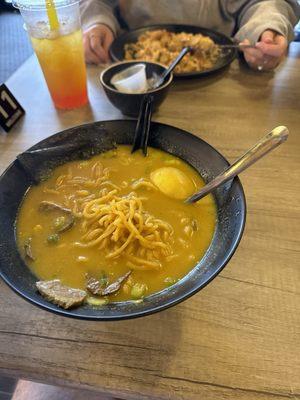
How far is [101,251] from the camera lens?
1.07 m

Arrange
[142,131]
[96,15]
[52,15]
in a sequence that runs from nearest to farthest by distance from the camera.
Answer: [142,131]
[52,15]
[96,15]

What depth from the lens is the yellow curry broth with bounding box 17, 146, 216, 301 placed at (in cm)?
100

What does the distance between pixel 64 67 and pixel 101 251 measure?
1.14 metres

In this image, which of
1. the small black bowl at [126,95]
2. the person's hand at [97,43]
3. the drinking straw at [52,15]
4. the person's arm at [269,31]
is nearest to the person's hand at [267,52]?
the person's arm at [269,31]

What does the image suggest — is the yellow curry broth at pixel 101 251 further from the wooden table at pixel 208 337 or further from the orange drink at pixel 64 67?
the orange drink at pixel 64 67

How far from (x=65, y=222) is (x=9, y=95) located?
3.33 feet

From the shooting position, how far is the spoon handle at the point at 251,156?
0.97 meters

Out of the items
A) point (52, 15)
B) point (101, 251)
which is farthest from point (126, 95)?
point (101, 251)

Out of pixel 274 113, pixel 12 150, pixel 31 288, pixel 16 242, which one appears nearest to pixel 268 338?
pixel 31 288

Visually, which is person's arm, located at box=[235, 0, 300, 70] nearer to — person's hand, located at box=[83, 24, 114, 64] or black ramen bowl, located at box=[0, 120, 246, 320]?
person's hand, located at box=[83, 24, 114, 64]

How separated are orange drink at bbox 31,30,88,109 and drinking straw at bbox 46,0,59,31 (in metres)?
0.05

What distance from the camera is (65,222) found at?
1143 mm

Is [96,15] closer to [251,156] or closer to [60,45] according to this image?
[60,45]

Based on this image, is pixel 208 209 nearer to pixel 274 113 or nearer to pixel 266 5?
pixel 274 113
